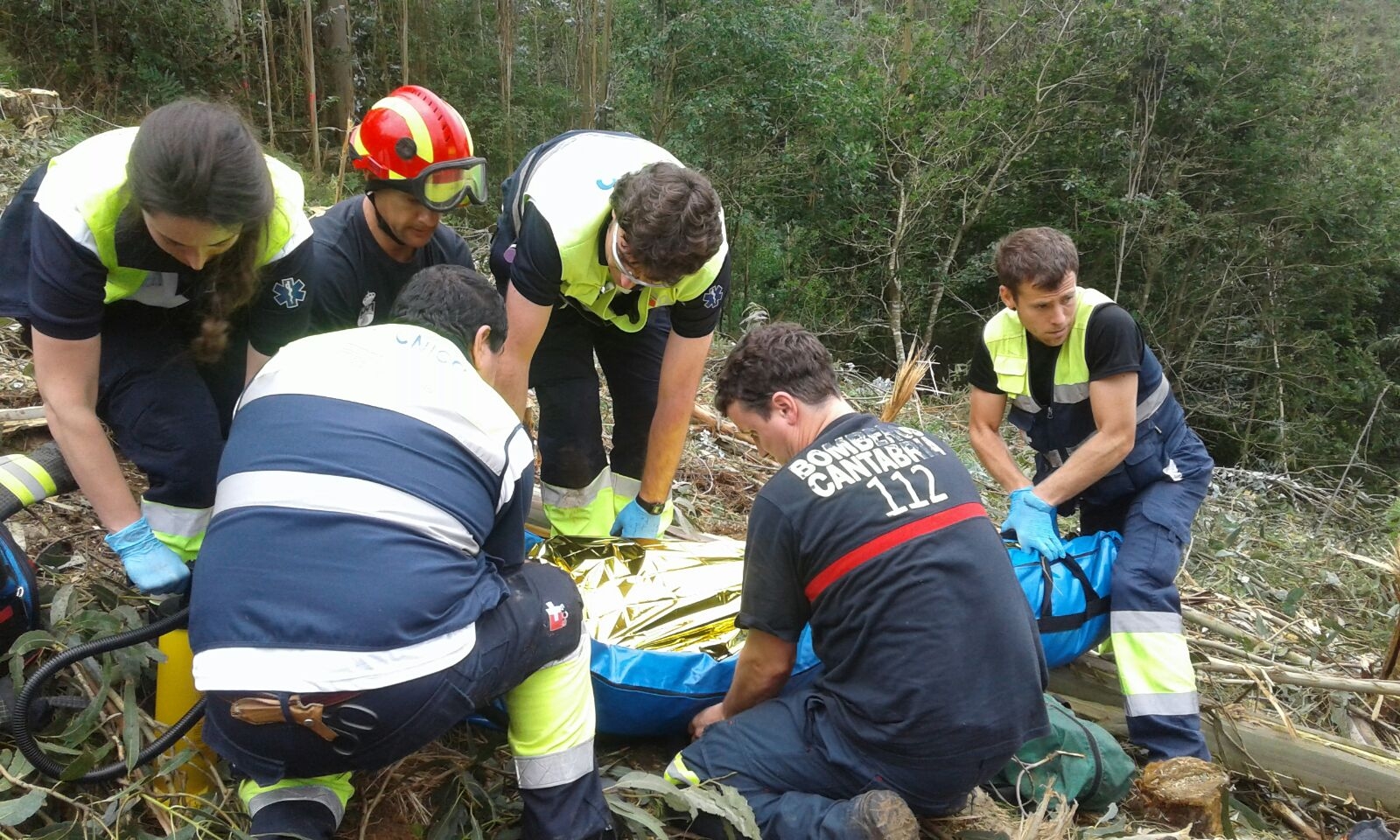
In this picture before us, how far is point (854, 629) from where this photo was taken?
6.71 feet

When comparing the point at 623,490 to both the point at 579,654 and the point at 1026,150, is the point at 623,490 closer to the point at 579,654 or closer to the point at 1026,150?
the point at 579,654

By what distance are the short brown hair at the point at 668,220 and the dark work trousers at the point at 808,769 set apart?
1201mm

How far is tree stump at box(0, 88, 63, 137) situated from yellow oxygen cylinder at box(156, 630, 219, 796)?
19.7 ft

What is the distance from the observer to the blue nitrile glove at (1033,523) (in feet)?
9.59

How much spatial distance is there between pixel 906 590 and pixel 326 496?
1.21 meters

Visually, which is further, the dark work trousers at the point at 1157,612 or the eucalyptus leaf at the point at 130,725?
the dark work trousers at the point at 1157,612

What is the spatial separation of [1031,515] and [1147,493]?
41 cm

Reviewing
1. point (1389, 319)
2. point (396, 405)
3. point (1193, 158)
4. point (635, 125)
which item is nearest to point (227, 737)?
point (396, 405)

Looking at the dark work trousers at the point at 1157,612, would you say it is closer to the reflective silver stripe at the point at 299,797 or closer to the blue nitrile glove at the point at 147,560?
the reflective silver stripe at the point at 299,797

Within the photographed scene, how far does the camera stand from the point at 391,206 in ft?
8.88

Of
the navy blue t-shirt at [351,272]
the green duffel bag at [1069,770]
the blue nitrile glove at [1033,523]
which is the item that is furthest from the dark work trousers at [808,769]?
the navy blue t-shirt at [351,272]

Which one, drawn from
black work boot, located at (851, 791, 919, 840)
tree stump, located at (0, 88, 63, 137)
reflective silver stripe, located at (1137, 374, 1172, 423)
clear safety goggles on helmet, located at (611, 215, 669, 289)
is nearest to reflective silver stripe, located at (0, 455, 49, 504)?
clear safety goggles on helmet, located at (611, 215, 669, 289)

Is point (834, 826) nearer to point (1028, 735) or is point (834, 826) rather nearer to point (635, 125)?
point (1028, 735)

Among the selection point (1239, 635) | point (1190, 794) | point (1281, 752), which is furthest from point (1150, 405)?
point (1190, 794)
